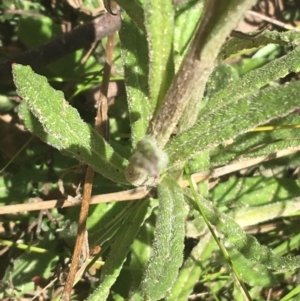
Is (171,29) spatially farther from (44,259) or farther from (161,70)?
(44,259)

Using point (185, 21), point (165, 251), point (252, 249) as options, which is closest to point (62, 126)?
point (165, 251)

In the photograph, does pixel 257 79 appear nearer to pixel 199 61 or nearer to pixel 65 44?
pixel 199 61

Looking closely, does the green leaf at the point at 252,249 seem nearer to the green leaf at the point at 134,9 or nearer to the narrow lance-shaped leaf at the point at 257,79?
the narrow lance-shaped leaf at the point at 257,79

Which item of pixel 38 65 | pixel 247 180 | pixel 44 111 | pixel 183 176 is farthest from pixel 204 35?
pixel 247 180

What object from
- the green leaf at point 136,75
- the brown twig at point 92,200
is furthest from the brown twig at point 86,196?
the green leaf at point 136,75

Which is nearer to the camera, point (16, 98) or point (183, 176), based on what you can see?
point (183, 176)

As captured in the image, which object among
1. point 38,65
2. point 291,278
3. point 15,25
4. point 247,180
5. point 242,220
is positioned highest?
point 15,25
